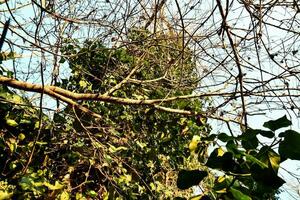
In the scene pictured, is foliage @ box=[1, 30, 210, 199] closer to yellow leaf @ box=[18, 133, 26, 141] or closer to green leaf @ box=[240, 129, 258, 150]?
yellow leaf @ box=[18, 133, 26, 141]

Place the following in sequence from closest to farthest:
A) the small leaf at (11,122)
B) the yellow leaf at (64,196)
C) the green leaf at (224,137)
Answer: the green leaf at (224,137) < the small leaf at (11,122) < the yellow leaf at (64,196)

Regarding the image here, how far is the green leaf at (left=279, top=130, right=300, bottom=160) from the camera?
32.2 inches

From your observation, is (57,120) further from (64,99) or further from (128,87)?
(128,87)

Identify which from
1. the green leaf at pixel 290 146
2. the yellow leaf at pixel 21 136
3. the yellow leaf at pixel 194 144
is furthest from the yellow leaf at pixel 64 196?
the green leaf at pixel 290 146

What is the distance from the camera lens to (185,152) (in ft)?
16.7

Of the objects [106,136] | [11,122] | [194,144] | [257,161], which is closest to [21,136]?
[11,122]

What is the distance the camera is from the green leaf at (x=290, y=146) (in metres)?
0.82

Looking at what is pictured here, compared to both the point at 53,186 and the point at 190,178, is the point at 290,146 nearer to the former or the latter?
the point at 190,178

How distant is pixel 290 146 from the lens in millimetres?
827

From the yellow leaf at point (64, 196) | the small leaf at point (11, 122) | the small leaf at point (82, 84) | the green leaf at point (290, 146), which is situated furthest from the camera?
the small leaf at point (82, 84)

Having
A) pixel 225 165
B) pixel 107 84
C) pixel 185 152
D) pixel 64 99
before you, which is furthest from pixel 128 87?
pixel 225 165

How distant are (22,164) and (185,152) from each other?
2202 mm

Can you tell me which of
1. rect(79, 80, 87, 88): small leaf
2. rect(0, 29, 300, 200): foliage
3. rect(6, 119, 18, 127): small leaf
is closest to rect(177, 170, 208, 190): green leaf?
rect(0, 29, 300, 200): foliage

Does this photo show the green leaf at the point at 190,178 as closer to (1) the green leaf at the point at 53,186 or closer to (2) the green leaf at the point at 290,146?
(2) the green leaf at the point at 290,146
